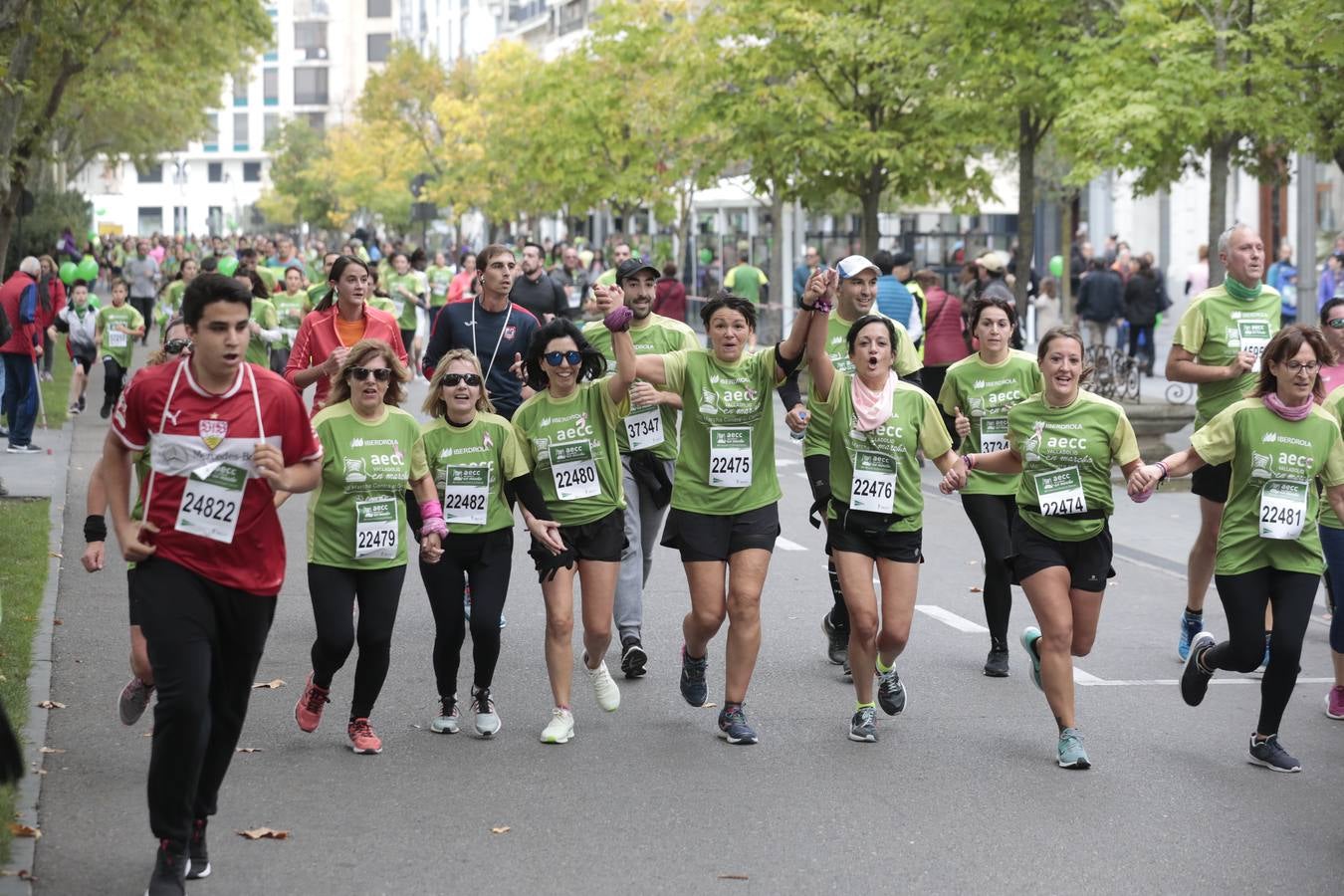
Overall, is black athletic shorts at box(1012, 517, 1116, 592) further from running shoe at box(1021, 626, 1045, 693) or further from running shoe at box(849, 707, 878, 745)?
running shoe at box(849, 707, 878, 745)

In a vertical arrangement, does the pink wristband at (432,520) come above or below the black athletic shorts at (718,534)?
above

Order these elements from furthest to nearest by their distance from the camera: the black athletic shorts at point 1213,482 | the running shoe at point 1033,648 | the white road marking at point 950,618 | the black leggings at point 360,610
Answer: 1. the white road marking at point 950,618
2. the black athletic shorts at point 1213,482
3. the running shoe at point 1033,648
4. the black leggings at point 360,610

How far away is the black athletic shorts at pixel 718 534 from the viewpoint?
792cm

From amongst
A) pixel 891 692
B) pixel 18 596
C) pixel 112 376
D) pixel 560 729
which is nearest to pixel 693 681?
pixel 560 729

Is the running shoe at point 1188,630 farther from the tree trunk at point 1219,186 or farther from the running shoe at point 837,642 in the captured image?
the tree trunk at point 1219,186

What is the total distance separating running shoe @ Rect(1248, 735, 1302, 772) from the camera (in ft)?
24.9

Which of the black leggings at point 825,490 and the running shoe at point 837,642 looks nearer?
the black leggings at point 825,490

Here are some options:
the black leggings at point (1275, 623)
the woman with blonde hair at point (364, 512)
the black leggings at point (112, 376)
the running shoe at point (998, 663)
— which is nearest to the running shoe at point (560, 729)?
the woman with blonde hair at point (364, 512)

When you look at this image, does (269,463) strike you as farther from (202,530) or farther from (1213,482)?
(1213,482)

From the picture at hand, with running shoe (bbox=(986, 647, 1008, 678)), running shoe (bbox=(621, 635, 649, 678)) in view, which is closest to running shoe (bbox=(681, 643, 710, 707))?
running shoe (bbox=(621, 635, 649, 678))

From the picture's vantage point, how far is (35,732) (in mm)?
7816

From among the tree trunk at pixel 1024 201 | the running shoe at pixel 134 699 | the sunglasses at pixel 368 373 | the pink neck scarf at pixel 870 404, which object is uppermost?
the tree trunk at pixel 1024 201

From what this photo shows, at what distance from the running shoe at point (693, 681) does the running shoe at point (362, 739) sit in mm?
1246

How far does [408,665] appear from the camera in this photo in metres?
9.57
